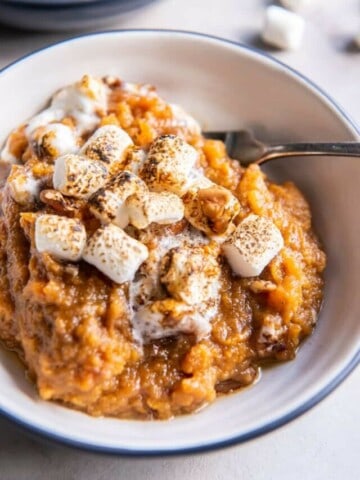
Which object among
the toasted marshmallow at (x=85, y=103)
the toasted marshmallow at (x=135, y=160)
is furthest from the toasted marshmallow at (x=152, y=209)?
the toasted marshmallow at (x=85, y=103)

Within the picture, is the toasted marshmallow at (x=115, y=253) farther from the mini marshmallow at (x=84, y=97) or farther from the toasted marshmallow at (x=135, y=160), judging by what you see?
the mini marshmallow at (x=84, y=97)

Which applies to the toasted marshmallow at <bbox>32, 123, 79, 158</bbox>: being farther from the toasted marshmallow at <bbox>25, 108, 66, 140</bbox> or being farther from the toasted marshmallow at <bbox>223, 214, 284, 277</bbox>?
the toasted marshmallow at <bbox>223, 214, 284, 277</bbox>

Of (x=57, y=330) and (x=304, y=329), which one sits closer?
(x=57, y=330)

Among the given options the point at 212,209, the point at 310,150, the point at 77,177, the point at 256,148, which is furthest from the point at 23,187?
the point at 310,150

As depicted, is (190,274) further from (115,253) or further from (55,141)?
(55,141)

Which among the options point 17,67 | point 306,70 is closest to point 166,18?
point 306,70

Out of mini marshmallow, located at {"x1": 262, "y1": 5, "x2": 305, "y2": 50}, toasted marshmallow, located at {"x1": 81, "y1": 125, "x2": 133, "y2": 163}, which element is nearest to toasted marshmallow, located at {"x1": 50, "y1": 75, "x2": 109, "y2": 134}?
toasted marshmallow, located at {"x1": 81, "y1": 125, "x2": 133, "y2": 163}

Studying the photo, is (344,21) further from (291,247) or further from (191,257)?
(191,257)
